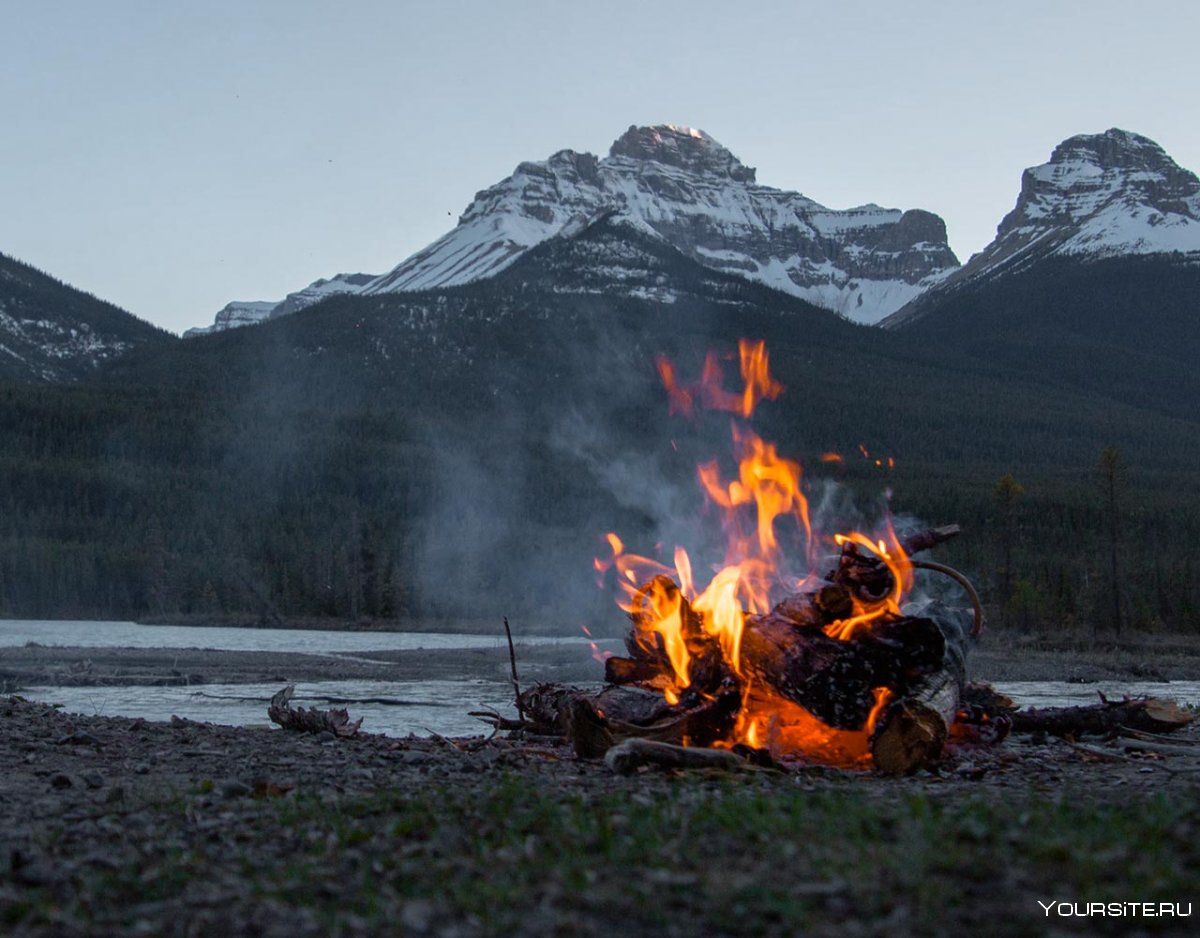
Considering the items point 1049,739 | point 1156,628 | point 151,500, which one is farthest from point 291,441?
point 1049,739

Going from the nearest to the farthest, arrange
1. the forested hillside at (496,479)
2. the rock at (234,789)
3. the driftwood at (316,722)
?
1. the rock at (234,789)
2. the driftwood at (316,722)
3. the forested hillside at (496,479)

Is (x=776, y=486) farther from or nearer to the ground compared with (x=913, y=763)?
farther from the ground

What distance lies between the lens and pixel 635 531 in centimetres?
11694

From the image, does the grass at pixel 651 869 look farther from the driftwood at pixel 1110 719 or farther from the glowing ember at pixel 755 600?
the driftwood at pixel 1110 719

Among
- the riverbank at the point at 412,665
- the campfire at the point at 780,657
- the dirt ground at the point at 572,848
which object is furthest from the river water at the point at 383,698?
the dirt ground at the point at 572,848

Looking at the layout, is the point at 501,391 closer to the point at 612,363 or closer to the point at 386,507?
the point at 612,363

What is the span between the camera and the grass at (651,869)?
5199 mm

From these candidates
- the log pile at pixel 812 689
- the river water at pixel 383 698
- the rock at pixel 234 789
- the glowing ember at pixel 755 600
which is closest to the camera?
the rock at pixel 234 789

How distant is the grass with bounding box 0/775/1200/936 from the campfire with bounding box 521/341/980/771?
12.1ft

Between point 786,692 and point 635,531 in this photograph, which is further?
point 635,531

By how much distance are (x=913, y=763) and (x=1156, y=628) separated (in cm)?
6414

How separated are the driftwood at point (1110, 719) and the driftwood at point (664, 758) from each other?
6611 millimetres

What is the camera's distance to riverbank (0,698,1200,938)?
5246 mm

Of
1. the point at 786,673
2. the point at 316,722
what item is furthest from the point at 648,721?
the point at 316,722
